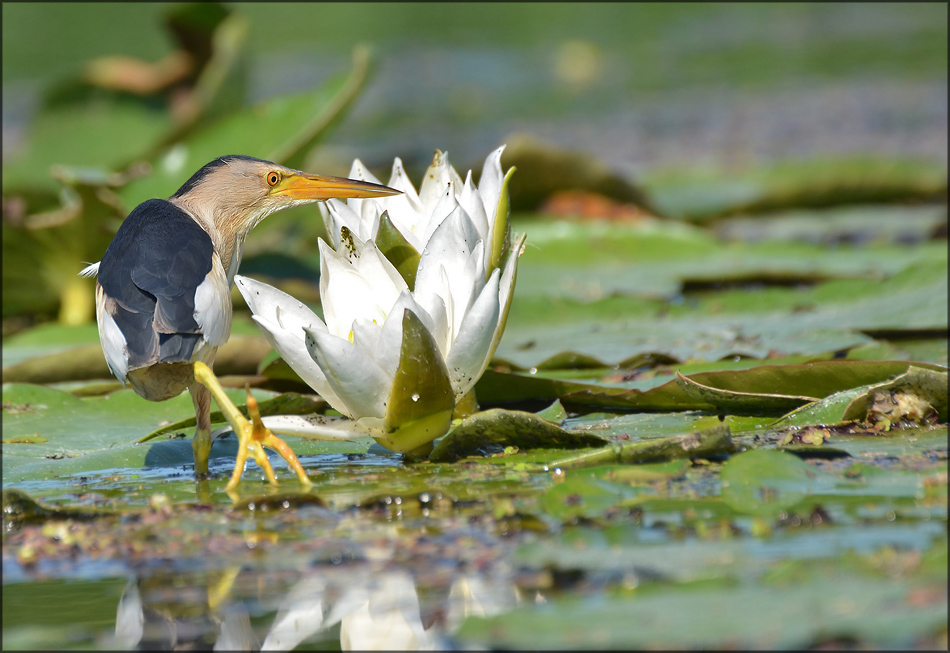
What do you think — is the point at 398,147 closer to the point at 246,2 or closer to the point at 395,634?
the point at 395,634

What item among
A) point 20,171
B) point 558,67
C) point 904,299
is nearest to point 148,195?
Answer: point 20,171

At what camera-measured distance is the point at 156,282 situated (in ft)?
8.07

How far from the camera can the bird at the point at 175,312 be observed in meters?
2.34

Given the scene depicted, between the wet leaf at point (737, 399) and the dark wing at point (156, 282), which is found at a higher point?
the dark wing at point (156, 282)

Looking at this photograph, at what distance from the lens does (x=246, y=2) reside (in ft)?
72.4

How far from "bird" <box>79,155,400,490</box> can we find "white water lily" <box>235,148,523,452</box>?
125mm

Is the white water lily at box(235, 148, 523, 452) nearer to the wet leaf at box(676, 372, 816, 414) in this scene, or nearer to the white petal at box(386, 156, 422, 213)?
the white petal at box(386, 156, 422, 213)

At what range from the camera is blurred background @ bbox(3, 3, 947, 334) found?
4.62 meters

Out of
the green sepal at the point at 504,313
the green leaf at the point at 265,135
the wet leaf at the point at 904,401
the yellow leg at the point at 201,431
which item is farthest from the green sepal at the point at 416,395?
the green leaf at the point at 265,135

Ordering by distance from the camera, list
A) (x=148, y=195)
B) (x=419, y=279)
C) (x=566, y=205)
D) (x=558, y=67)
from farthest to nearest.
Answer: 1. (x=558, y=67)
2. (x=566, y=205)
3. (x=148, y=195)
4. (x=419, y=279)

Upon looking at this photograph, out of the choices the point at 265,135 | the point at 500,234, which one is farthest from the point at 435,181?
the point at 265,135

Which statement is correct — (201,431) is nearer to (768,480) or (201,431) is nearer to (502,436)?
(502,436)

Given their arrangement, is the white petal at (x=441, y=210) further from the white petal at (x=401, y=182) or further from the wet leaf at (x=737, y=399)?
the wet leaf at (x=737, y=399)

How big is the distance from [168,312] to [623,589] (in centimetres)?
133
